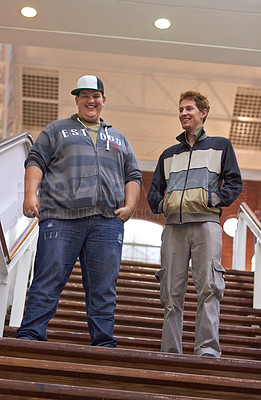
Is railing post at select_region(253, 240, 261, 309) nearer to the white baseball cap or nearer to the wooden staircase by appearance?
the wooden staircase

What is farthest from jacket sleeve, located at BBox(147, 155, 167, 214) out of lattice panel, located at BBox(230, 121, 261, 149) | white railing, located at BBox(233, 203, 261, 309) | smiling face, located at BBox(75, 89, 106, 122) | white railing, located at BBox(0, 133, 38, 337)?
lattice panel, located at BBox(230, 121, 261, 149)

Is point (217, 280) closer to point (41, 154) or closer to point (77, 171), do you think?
point (77, 171)

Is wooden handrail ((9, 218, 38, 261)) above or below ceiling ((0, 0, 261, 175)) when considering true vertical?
below

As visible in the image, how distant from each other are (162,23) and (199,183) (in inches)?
106

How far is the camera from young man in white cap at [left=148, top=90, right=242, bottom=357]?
124 inches

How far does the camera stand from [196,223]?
3.33 metres

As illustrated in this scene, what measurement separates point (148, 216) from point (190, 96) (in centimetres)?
926

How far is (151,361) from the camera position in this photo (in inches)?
100

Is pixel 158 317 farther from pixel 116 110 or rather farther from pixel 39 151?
pixel 116 110

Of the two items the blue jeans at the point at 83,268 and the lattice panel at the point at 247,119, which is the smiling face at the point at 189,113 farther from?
the lattice panel at the point at 247,119

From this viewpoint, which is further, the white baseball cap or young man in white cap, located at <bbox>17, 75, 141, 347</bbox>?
the white baseball cap

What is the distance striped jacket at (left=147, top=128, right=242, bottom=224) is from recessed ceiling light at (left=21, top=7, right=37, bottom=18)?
2.64 meters

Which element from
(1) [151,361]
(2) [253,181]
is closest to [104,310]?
(1) [151,361]

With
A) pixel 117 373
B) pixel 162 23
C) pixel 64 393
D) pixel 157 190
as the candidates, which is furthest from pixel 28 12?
pixel 64 393
